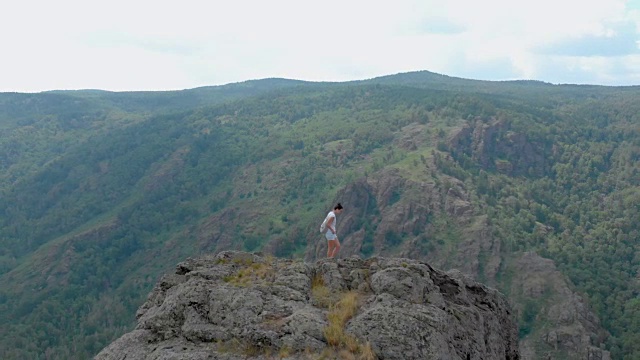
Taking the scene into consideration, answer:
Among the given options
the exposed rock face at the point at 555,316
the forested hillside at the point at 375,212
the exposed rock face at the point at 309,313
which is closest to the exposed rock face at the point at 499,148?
the forested hillside at the point at 375,212

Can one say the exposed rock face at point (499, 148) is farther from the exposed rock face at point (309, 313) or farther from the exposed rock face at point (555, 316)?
the exposed rock face at point (309, 313)

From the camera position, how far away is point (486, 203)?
366 feet

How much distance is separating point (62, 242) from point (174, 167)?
51826 millimetres

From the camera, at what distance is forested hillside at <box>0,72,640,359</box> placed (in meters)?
98.2

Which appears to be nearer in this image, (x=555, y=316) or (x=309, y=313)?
(x=309, y=313)

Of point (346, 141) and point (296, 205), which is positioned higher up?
point (346, 141)

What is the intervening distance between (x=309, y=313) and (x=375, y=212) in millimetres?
105695

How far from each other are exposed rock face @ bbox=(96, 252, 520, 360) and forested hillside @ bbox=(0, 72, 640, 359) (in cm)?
7307

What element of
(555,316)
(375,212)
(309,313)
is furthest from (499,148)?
(309,313)

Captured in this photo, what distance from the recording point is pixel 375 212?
4653 inches

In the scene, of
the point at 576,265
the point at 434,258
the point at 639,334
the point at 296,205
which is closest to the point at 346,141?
the point at 296,205

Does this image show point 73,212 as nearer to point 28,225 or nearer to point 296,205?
point 28,225

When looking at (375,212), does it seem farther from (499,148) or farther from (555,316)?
(499,148)

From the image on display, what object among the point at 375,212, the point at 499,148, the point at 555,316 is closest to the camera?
the point at 555,316
